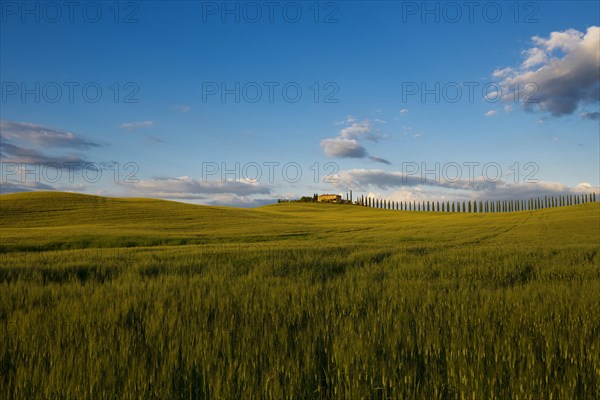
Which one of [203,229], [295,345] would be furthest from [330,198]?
[295,345]

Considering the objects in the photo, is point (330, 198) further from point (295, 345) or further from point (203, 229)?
point (295, 345)

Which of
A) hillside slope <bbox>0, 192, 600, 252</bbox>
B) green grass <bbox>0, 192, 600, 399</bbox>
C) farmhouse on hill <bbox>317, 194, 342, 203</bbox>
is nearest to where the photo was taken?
green grass <bbox>0, 192, 600, 399</bbox>

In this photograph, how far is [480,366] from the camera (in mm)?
2797

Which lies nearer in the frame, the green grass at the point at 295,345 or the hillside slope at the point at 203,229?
the green grass at the point at 295,345

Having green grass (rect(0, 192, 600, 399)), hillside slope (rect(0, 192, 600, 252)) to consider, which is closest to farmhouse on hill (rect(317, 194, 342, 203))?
hillside slope (rect(0, 192, 600, 252))

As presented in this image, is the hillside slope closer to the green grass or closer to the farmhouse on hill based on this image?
the green grass

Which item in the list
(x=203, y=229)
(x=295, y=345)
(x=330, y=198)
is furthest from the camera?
(x=330, y=198)

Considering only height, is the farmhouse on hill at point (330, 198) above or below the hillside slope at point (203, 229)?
above

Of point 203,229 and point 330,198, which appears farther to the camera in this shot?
point 330,198

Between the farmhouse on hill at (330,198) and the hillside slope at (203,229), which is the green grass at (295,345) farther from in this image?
the farmhouse on hill at (330,198)

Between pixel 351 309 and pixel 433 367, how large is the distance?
1849 mm

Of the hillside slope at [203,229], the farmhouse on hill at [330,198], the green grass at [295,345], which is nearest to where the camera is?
the green grass at [295,345]

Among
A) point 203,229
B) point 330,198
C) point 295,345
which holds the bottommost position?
point 203,229


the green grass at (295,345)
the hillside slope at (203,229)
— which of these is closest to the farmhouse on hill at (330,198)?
the hillside slope at (203,229)
